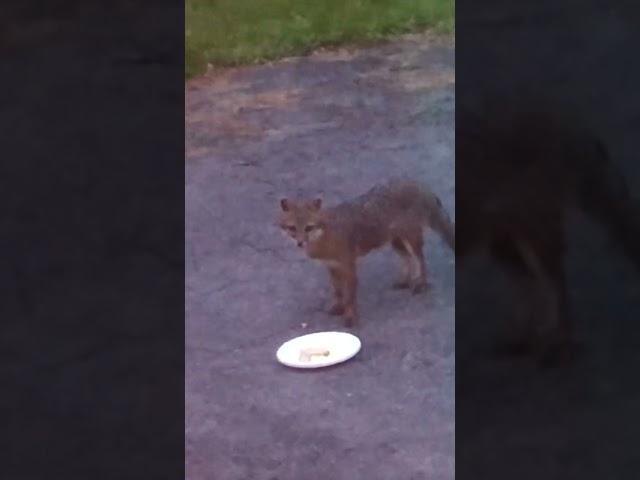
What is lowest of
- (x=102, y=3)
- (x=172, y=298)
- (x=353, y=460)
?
(x=353, y=460)

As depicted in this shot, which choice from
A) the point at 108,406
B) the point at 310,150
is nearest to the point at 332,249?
the point at 310,150

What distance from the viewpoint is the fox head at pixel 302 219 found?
66cm

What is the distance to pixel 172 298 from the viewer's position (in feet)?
2.18

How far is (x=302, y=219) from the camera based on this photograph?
66 centimetres

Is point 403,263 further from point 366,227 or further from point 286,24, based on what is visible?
point 286,24

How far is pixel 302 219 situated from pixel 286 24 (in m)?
0.14

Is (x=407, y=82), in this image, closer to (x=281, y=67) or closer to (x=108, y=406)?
(x=281, y=67)

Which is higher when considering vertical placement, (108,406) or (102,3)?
(102,3)

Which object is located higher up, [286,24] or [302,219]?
[286,24]
